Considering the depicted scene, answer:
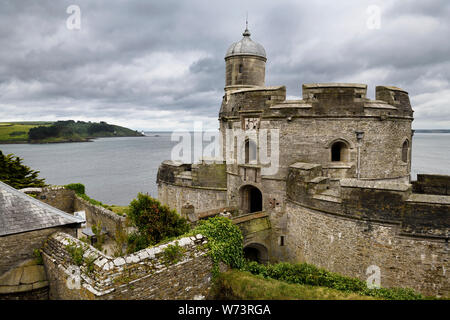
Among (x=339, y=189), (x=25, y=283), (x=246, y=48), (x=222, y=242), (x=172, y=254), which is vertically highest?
(x=246, y=48)

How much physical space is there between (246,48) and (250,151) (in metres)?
7.00

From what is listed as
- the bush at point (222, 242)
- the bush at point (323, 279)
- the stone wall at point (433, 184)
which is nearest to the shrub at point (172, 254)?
the bush at point (222, 242)

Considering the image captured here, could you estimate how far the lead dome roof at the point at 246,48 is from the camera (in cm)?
1834

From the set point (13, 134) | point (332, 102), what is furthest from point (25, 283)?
point (13, 134)

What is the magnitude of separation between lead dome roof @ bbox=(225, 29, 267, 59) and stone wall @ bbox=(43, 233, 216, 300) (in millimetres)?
13155

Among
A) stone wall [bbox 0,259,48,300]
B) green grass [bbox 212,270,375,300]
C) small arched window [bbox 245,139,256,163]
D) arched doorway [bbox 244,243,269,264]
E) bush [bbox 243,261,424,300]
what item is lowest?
arched doorway [bbox 244,243,269,264]

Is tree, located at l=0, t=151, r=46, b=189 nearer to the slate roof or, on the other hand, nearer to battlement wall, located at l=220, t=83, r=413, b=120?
the slate roof

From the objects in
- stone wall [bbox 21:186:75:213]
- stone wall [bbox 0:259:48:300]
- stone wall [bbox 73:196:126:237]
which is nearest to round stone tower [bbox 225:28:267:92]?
stone wall [bbox 73:196:126:237]

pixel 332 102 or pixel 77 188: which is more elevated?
pixel 332 102

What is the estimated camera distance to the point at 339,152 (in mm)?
14258

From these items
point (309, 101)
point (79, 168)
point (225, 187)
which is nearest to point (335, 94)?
point (309, 101)

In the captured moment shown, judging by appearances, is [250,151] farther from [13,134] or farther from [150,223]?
[13,134]

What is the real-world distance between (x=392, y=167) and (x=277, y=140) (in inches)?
222

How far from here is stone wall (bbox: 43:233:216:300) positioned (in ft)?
22.0
